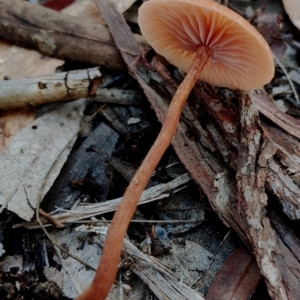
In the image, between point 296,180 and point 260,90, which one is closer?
point 296,180

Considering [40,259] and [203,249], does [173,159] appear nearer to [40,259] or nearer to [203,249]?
[203,249]

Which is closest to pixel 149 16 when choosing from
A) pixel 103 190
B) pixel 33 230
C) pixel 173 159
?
pixel 173 159

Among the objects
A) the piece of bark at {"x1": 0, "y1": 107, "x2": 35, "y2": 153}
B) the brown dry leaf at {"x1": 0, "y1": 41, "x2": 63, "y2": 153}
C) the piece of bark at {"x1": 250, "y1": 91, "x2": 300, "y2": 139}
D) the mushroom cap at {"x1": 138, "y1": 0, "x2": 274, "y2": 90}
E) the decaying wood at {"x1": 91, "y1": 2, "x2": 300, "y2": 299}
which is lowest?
the piece of bark at {"x1": 0, "y1": 107, "x2": 35, "y2": 153}

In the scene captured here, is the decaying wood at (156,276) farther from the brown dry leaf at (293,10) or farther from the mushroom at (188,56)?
the brown dry leaf at (293,10)

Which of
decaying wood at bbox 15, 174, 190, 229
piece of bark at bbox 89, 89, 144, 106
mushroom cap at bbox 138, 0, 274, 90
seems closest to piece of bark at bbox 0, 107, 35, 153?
piece of bark at bbox 89, 89, 144, 106

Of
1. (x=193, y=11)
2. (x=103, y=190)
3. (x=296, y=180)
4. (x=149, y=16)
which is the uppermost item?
(x=193, y=11)

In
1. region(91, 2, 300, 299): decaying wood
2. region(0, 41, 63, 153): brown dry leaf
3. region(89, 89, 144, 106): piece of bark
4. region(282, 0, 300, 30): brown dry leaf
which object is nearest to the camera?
region(91, 2, 300, 299): decaying wood

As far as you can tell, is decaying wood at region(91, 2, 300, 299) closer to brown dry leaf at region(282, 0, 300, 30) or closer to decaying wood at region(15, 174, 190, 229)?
decaying wood at region(15, 174, 190, 229)

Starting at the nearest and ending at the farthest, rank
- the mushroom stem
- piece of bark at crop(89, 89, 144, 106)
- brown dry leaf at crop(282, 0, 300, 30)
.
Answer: the mushroom stem < piece of bark at crop(89, 89, 144, 106) < brown dry leaf at crop(282, 0, 300, 30)
